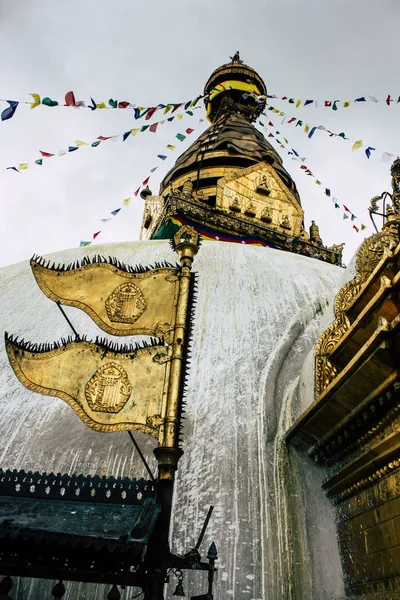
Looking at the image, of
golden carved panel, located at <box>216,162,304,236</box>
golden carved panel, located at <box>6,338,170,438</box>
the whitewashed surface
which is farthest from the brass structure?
golden carved panel, located at <box>216,162,304,236</box>

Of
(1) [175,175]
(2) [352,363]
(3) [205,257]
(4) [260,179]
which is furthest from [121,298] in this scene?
(1) [175,175]

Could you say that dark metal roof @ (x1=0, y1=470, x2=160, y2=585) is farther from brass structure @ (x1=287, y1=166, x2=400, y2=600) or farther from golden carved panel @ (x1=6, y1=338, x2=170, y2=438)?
brass structure @ (x1=287, y1=166, x2=400, y2=600)

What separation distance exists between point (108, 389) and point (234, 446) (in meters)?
1.65

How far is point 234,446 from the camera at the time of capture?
13.4 feet

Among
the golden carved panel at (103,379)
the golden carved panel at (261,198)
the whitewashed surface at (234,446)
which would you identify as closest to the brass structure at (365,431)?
the whitewashed surface at (234,446)

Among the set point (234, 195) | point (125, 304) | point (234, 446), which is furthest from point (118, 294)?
point (234, 195)

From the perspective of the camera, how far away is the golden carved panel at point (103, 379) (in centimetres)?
273

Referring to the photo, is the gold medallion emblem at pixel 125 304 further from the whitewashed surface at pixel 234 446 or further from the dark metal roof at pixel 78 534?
the whitewashed surface at pixel 234 446

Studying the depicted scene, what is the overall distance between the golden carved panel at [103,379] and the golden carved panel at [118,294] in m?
0.21

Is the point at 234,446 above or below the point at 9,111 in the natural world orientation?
below

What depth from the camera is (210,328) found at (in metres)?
5.76

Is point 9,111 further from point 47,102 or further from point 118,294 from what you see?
point 118,294

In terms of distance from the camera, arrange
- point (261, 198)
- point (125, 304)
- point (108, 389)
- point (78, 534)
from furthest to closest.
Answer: point (261, 198) < point (125, 304) < point (108, 389) < point (78, 534)

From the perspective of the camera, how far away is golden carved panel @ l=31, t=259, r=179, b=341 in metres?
3.10
